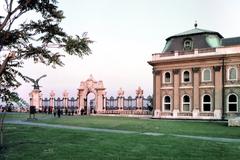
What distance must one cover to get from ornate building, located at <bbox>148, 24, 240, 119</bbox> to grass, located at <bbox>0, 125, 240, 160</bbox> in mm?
23987

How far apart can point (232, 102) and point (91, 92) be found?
20762 mm

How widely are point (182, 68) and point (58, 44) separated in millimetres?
31637

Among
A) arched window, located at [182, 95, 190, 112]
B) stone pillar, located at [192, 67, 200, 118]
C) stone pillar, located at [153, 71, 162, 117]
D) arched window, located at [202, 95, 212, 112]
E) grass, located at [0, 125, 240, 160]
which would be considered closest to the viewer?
grass, located at [0, 125, 240, 160]

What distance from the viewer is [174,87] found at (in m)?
41.2

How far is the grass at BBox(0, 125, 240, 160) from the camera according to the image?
11656mm

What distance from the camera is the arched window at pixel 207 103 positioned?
127ft

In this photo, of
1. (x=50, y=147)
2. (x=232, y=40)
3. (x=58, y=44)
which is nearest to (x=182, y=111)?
(x=232, y=40)

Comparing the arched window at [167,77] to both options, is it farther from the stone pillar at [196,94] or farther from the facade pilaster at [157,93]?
the stone pillar at [196,94]

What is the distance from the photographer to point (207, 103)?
38938 mm

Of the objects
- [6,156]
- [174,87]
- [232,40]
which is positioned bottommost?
[6,156]

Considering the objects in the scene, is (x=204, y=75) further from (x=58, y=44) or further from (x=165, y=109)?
(x=58, y=44)

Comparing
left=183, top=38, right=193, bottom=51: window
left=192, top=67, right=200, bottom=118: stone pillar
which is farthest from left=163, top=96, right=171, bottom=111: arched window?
left=183, top=38, right=193, bottom=51: window

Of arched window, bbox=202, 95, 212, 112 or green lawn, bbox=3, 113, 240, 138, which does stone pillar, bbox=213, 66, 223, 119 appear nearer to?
arched window, bbox=202, 95, 212, 112

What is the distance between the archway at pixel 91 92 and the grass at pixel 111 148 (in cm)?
3219
